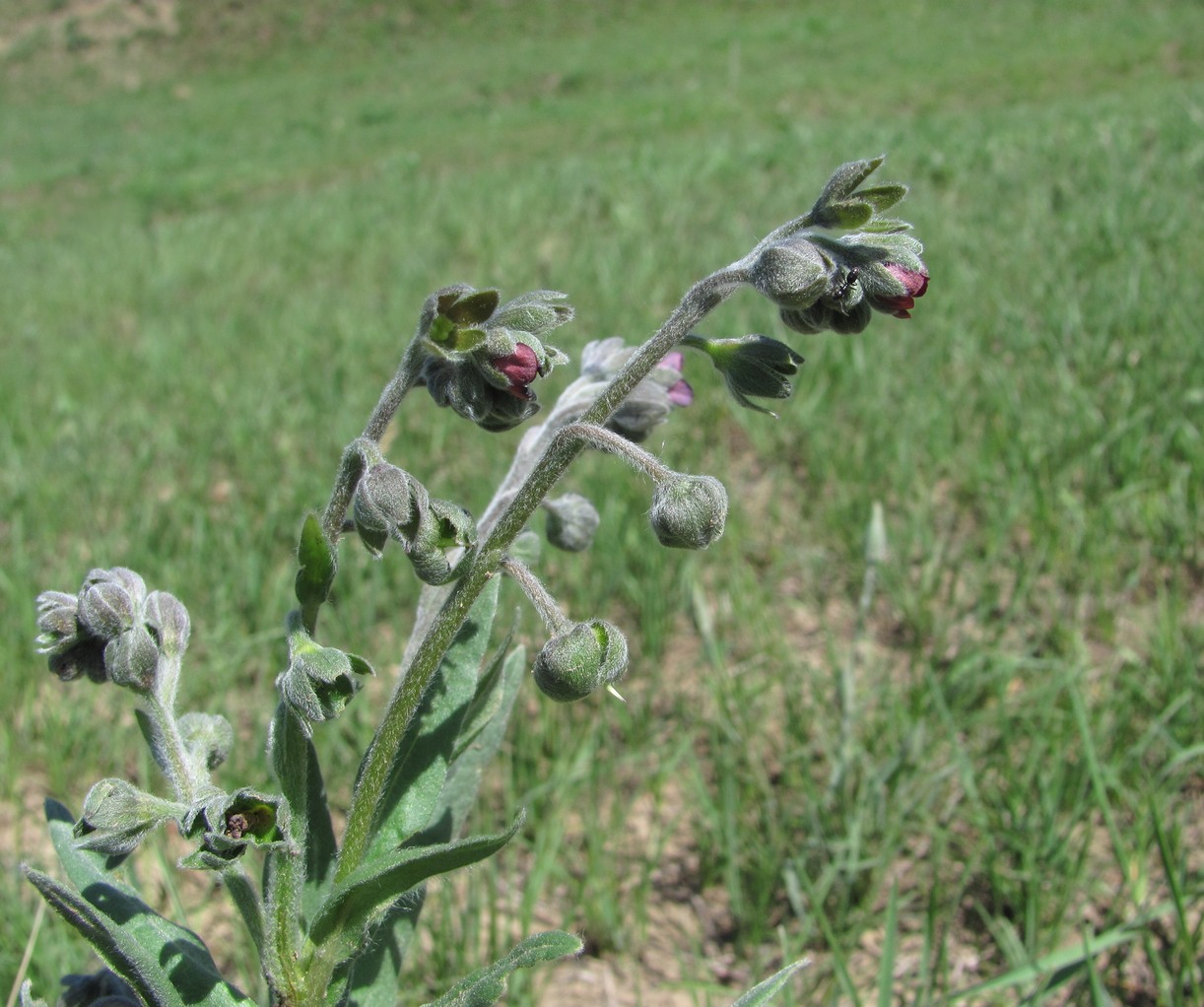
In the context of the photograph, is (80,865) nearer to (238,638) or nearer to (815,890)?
(815,890)

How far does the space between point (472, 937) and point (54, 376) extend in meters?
4.67

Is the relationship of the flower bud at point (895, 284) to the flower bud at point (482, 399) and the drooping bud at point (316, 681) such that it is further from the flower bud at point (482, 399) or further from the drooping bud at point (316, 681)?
the drooping bud at point (316, 681)

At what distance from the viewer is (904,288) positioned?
119 cm

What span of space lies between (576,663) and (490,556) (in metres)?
0.16

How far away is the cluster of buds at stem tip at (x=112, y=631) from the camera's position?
1.32m

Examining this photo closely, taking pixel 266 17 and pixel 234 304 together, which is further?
pixel 266 17

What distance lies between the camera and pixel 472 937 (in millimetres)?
2004

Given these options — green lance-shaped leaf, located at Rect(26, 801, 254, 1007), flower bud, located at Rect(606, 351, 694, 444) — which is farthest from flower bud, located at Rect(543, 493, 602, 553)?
green lance-shaped leaf, located at Rect(26, 801, 254, 1007)

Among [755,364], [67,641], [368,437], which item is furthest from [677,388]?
[67,641]

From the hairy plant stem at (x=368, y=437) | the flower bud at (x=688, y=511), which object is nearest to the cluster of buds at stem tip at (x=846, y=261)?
the flower bud at (x=688, y=511)

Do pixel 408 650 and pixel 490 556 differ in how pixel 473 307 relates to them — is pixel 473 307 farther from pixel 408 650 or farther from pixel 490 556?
pixel 408 650

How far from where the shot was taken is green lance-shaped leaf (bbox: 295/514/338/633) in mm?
1229

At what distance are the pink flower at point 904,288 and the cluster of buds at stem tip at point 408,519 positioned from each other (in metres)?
0.54

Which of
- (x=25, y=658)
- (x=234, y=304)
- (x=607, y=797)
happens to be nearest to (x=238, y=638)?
(x=25, y=658)
